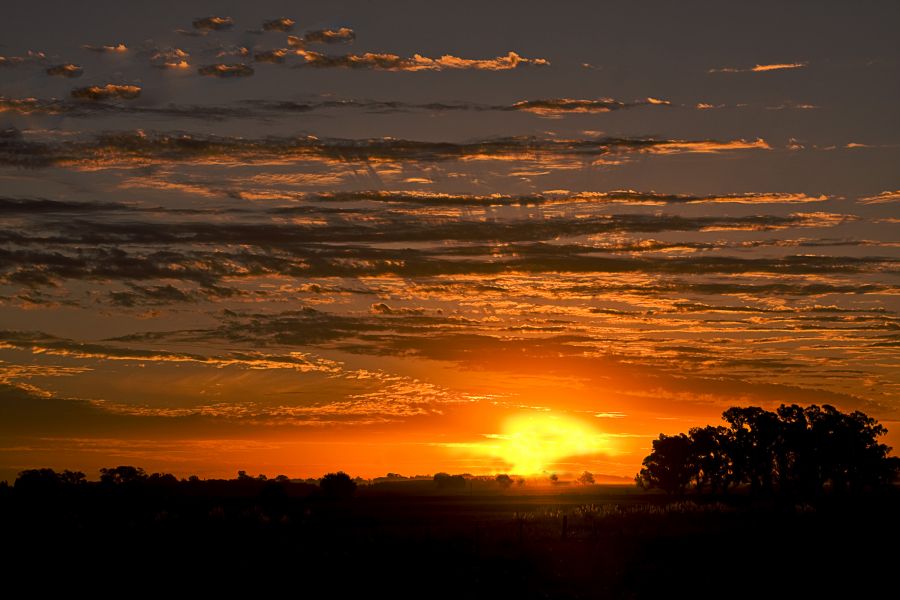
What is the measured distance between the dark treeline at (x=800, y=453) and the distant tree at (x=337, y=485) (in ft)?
174

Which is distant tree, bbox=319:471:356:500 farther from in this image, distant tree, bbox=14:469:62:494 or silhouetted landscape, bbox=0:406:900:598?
silhouetted landscape, bbox=0:406:900:598

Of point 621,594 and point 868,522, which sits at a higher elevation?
point 868,522

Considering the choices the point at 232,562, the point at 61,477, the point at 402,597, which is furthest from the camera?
the point at 61,477

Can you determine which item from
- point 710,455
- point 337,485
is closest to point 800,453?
point 710,455

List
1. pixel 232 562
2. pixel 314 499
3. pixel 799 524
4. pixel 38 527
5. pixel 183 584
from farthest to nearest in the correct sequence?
1. pixel 314 499
2. pixel 799 524
3. pixel 38 527
4. pixel 232 562
5. pixel 183 584

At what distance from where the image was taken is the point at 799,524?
5697 centimetres

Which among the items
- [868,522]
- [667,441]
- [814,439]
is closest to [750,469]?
[814,439]

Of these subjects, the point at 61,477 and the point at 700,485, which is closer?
the point at 61,477

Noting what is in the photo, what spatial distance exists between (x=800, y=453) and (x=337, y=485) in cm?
6460

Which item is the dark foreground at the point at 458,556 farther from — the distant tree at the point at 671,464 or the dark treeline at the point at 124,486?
the distant tree at the point at 671,464

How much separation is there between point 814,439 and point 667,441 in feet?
100

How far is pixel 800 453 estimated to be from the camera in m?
134

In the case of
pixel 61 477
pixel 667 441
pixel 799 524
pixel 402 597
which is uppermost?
pixel 667 441

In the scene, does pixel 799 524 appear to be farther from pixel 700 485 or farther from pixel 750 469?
pixel 700 485
